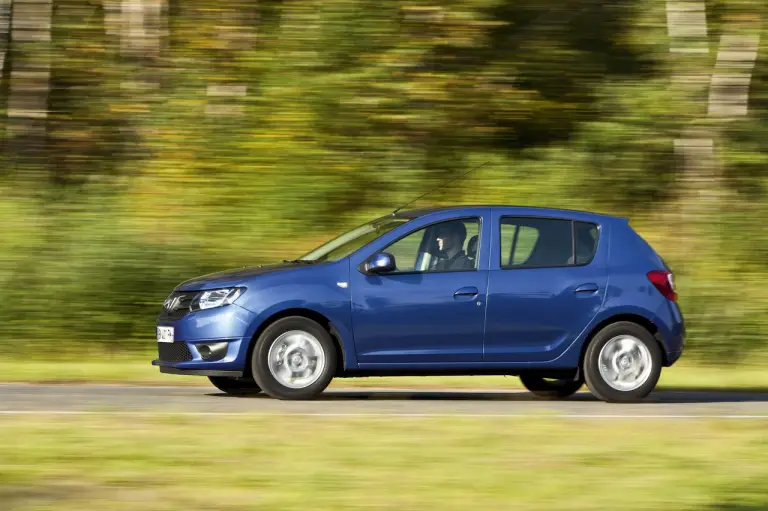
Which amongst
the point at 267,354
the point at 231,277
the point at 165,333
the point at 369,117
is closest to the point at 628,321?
the point at 267,354

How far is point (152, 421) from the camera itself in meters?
10.0

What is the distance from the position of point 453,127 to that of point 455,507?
51.4 feet

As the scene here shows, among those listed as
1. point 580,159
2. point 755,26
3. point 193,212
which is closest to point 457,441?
point 193,212

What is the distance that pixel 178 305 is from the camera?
12.1 metres

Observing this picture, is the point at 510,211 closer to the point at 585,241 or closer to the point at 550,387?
the point at 585,241

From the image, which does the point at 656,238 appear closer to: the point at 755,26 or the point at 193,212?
the point at 755,26

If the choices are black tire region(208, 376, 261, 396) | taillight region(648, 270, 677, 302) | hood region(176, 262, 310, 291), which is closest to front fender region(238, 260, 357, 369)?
hood region(176, 262, 310, 291)

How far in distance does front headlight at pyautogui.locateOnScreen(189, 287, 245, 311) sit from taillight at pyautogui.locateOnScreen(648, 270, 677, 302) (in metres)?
3.30

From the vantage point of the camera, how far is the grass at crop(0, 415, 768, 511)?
708 centimetres

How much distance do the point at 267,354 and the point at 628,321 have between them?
2916 mm

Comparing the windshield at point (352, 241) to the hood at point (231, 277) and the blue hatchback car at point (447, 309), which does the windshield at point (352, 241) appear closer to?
the blue hatchback car at point (447, 309)

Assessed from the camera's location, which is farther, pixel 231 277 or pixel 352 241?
pixel 352 241

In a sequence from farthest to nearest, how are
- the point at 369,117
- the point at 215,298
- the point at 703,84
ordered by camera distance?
the point at 703,84, the point at 369,117, the point at 215,298

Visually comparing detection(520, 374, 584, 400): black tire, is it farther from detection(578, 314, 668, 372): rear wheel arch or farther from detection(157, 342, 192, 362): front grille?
detection(157, 342, 192, 362): front grille
